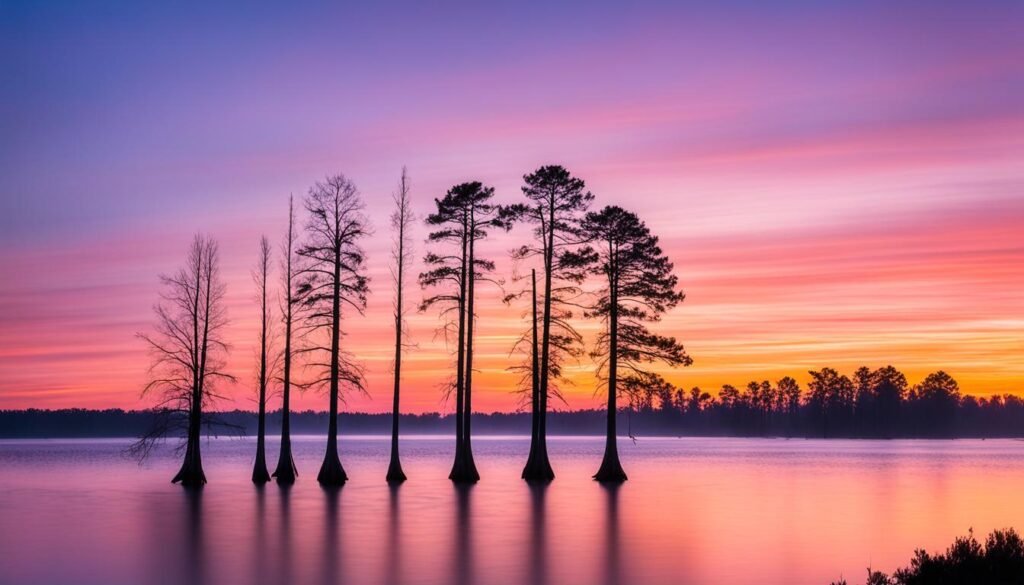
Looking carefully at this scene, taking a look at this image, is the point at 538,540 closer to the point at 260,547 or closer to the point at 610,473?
the point at 260,547

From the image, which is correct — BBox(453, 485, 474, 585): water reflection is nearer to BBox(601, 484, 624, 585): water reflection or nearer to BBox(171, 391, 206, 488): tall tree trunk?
BBox(601, 484, 624, 585): water reflection

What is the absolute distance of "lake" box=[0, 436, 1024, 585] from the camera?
977 inches

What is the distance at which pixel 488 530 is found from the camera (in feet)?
111


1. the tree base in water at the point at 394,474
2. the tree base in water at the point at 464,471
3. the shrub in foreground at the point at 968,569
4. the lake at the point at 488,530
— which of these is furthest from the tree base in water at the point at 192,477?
the shrub in foreground at the point at 968,569

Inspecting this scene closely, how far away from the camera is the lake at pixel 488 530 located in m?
24.8

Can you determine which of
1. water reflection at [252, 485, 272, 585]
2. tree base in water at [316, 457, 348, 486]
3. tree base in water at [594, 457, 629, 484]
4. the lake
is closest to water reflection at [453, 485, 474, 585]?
the lake

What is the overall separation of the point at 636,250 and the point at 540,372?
8886 mm

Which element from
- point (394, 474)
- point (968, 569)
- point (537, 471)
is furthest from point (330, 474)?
point (968, 569)

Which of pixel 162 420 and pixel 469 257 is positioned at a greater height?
pixel 469 257

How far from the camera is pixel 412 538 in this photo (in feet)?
104

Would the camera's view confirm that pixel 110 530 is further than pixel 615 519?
No

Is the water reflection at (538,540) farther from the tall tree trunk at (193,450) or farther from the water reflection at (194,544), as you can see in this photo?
the tall tree trunk at (193,450)

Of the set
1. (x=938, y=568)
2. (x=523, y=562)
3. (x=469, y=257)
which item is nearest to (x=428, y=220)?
(x=469, y=257)

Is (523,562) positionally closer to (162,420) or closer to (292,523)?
(292,523)
